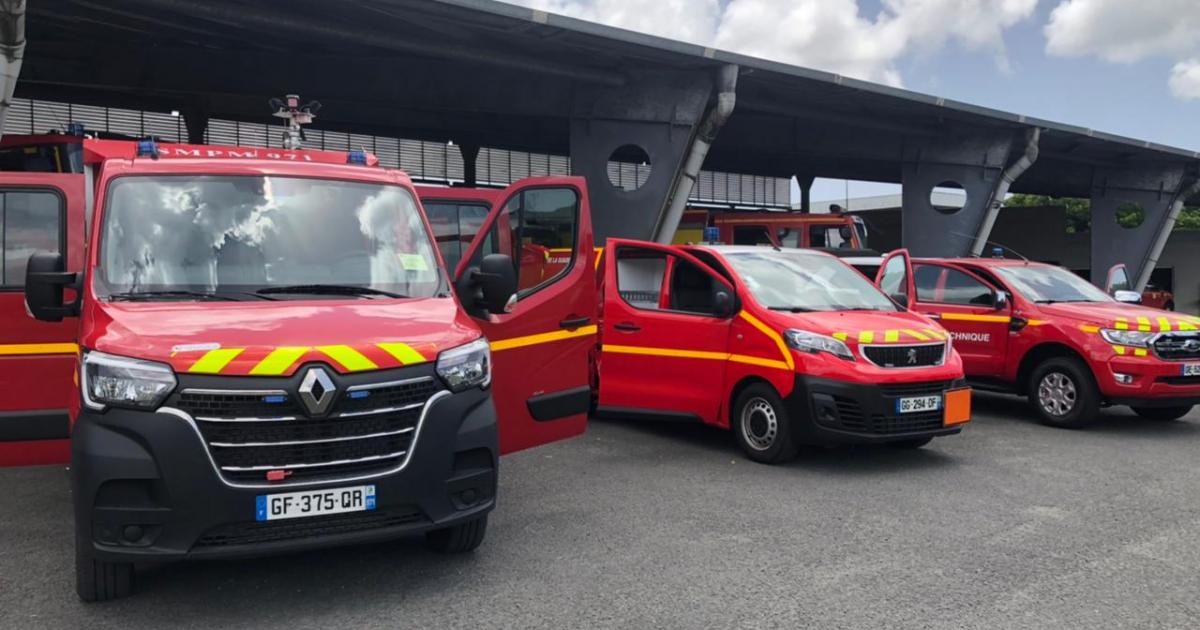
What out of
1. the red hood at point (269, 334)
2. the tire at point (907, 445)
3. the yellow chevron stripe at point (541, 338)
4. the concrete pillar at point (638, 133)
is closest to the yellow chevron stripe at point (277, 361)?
the red hood at point (269, 334)

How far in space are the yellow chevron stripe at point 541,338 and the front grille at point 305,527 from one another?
148 centimetres

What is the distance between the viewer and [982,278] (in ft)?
31.0

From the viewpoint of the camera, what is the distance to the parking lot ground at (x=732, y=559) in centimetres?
394

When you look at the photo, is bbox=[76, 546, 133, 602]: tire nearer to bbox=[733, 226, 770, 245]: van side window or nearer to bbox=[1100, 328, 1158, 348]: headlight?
bbox=[1100, 328, 1158, 348]: headlight

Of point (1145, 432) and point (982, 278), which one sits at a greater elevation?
point (982, 278)

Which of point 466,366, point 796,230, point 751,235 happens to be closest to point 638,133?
point 751,235

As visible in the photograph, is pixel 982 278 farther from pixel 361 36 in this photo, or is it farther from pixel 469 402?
pixel 361 36

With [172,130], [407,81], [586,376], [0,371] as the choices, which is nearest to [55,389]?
[0,371]

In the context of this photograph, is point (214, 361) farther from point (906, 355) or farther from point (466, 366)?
point (906, 355)

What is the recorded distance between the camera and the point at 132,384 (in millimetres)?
3633

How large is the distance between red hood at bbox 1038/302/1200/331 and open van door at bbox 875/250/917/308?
1471 mm

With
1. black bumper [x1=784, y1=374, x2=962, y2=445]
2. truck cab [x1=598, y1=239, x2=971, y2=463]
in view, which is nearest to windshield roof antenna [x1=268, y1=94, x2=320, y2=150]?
truck cab [x1=598, y1=239, x2=971, y2=463]

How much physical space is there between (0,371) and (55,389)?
0.31 m

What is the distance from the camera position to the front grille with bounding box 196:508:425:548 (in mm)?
3699
